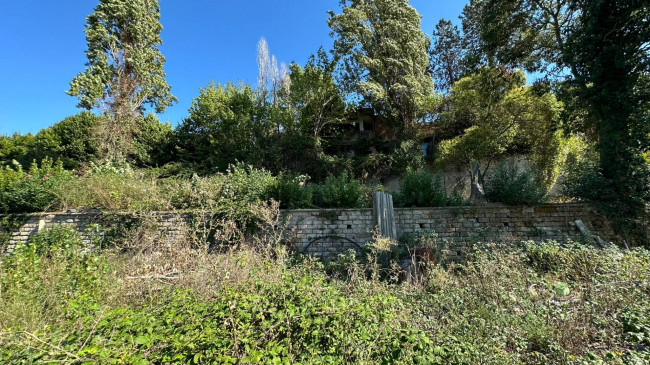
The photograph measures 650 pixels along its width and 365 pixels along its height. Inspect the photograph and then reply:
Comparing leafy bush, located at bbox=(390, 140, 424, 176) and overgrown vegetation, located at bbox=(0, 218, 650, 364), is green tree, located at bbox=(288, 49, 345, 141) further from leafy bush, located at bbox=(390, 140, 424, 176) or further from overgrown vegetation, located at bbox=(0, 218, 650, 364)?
overgrown vegetation, located at bbox=(0, 218, 650, 364)

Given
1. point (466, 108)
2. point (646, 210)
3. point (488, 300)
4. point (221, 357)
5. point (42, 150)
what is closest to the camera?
point (221, 357)

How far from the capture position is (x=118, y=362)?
129cm

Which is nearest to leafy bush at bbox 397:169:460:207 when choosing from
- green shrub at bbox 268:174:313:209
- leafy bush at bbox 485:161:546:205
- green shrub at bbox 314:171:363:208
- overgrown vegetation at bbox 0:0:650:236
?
overgrown vegetation at bbox 0:0:650:236

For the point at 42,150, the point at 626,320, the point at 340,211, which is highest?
the point at 42,150

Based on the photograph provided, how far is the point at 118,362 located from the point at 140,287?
6.70 feet

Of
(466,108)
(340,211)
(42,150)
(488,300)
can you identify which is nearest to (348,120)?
(466,108)

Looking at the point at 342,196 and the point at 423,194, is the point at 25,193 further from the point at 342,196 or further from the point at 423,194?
the point at 423,194

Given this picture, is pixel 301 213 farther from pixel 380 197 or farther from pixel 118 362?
pixel 118 362

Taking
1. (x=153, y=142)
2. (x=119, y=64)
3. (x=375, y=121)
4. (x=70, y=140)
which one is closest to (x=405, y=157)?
(x=375, y=121)

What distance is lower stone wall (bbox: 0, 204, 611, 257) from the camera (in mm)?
5770

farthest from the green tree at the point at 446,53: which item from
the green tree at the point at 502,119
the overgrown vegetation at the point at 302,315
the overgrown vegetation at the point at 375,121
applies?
the overgrown vegetation at the point at 302,315

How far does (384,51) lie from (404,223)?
8821 millimetres

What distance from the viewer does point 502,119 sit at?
29.6 ft

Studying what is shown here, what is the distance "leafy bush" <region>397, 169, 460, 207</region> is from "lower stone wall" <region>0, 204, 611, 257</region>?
0.34 metres
